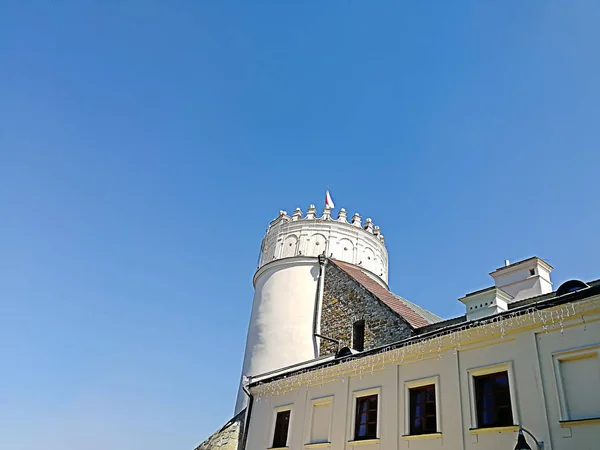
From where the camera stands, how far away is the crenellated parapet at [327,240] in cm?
2238

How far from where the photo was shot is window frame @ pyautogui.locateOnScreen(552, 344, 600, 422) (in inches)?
342

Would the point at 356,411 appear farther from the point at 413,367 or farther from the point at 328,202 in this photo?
the point at 328,202

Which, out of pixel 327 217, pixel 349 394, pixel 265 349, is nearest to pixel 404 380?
pixel 349 394

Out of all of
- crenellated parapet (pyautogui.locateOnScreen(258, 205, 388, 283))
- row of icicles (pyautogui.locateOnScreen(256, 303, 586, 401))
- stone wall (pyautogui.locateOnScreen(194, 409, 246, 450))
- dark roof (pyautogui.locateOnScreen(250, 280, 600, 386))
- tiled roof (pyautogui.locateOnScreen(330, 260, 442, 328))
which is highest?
crenellated parapet (pyautogui.locateOnScreen(258, 205, 388, 283))

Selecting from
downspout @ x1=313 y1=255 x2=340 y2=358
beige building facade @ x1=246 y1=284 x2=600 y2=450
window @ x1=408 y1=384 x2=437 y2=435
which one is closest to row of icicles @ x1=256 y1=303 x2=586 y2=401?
beige building facade @ x1=246 y1=284 x2=600 y2=450

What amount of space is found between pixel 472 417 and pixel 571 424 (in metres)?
2.00

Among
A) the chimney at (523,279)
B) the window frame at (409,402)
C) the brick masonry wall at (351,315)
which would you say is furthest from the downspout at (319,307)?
the window frame at (409,402)

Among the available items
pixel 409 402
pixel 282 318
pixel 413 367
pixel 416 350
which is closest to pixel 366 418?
pixel 409 402

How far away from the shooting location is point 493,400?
996 centimetres

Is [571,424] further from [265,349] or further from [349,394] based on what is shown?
[265,349]

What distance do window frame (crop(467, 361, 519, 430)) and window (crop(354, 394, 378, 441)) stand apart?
2720 mm

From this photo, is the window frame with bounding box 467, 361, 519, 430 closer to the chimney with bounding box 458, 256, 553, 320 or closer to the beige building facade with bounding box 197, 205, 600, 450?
the beige building facade with bounding box 197, 205, 600, 450

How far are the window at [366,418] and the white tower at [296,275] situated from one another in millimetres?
6834

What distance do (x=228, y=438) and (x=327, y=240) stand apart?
9907 millimetres
